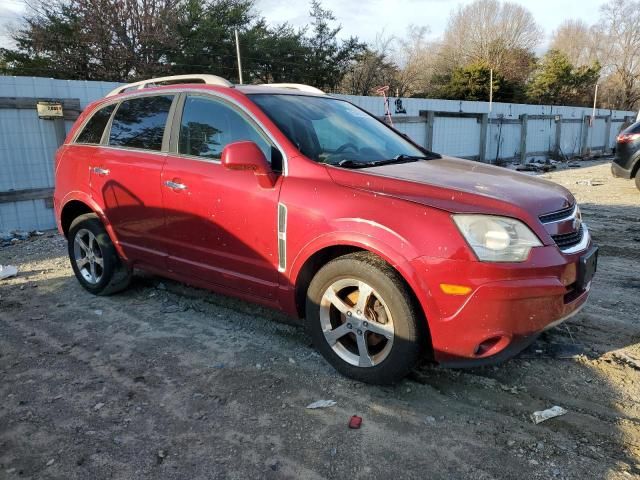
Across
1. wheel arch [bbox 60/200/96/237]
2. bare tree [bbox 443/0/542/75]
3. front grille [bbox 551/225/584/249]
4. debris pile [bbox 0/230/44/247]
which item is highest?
bare tree [bbox 443/0/542/75]

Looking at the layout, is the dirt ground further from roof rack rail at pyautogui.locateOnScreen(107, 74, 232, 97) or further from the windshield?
roof rack rail at pyautogui.locateOnScreen(107, 74, 232, 97)

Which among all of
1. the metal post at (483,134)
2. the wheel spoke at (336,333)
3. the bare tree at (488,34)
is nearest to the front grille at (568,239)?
the wheel spoke at (336,333)

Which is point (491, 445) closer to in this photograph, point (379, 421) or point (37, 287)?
point (379, 421)

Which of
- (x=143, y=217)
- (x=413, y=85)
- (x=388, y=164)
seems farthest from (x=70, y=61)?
(x=413, y=85)

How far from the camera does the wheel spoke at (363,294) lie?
2918 mm

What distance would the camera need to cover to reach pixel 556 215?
2.89 metres

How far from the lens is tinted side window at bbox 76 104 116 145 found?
4.64 metres

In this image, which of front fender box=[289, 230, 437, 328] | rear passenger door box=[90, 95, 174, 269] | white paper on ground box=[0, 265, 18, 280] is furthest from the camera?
white paper on ground box=[0, 265, 18, 280]

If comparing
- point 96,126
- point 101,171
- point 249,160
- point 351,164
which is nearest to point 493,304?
point 351,164

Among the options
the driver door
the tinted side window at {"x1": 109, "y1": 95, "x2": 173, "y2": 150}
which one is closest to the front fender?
the driver door

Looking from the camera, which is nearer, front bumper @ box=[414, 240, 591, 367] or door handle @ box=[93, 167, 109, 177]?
front bumper @ box=[414, 240, 591, 367]

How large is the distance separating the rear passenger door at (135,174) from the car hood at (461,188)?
1.73 meters

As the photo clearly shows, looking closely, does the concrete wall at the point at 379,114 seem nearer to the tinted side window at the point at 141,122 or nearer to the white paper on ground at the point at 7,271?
the white paper on ground at the point at 7,271

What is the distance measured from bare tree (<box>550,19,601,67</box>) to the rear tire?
201ft
